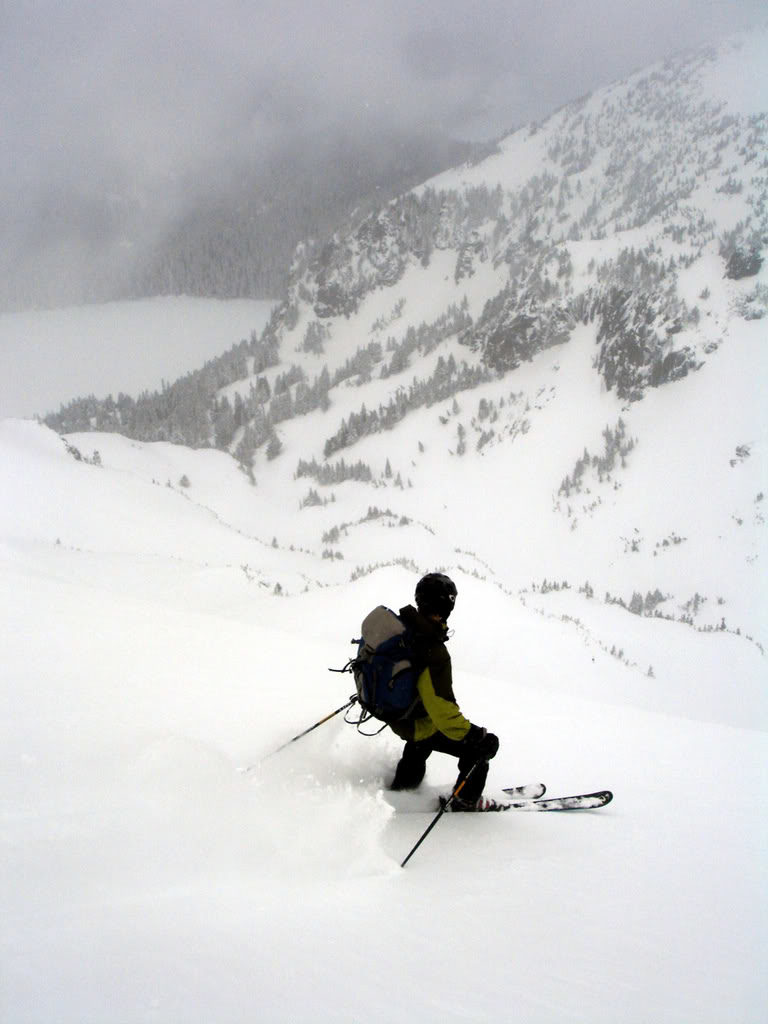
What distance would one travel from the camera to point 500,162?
90000mm

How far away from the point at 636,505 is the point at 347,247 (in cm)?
6597

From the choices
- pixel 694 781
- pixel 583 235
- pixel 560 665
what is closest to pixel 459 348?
pixel 583 235

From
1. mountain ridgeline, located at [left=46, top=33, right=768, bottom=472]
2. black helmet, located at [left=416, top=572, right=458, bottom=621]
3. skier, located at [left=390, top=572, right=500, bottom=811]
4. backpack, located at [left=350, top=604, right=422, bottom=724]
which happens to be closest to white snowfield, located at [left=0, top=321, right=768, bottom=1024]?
skier, located at [left=390, top=572, right=500, bottom=811]

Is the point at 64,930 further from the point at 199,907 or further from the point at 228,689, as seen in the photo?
the point at 228,689

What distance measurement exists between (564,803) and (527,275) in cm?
6422

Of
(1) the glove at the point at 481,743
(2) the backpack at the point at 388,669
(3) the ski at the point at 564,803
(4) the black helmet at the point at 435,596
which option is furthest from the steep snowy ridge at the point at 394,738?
(4) the black helmet at the point at 435,596

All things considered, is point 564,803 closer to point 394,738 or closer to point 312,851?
point 394,738

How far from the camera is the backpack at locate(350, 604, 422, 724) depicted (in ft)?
11.2

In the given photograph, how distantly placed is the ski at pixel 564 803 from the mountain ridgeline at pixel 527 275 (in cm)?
4846

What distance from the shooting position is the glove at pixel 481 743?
3.57m

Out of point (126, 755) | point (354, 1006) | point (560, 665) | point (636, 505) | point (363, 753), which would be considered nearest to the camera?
point (354, 1006)

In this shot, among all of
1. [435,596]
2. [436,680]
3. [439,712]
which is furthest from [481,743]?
[435,596]

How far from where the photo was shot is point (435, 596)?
3578 millimetres

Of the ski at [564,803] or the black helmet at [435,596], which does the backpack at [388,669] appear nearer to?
the black helmet at [435,596]
